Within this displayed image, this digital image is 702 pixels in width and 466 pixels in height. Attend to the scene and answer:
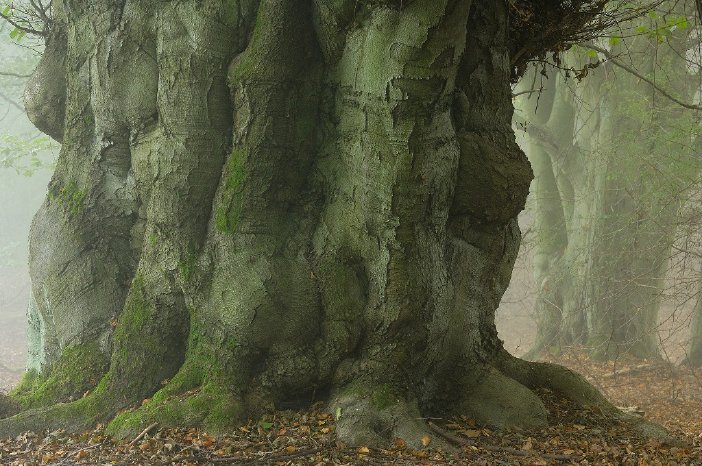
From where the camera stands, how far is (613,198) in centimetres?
1234

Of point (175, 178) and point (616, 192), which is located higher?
point (616, 192)

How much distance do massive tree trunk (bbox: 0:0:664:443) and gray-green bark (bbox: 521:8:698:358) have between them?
628 centimetres

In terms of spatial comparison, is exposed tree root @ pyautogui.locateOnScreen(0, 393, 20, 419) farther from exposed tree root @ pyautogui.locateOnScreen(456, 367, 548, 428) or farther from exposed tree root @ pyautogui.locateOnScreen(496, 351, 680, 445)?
exposed tree root @ pyautogui.locateOnScreen(496, 351, 680, 445)

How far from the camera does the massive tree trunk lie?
4.39 meters

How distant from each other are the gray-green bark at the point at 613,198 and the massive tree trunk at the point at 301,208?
247 inches

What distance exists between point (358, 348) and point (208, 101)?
1952 mm

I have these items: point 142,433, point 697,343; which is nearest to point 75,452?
point 142,433

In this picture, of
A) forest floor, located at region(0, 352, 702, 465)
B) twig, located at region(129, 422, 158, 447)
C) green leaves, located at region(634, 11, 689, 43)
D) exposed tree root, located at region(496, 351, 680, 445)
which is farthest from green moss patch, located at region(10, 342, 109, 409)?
green leaves, located at region(634, 11, 689, 43)

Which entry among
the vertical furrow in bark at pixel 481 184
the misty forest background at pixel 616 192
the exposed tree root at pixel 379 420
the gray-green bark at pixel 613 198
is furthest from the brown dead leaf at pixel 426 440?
the gray-green bark at pixel 613 198

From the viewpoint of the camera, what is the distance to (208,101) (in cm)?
459

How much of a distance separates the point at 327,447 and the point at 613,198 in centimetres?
973

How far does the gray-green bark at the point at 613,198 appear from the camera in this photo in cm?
1104

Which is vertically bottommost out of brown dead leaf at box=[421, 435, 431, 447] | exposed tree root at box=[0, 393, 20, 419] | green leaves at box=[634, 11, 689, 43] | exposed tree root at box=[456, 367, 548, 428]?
exposed tree root at box=[0, 393, 20, 419]

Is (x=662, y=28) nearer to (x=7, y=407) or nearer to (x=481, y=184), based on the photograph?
(x=481, y=184)
